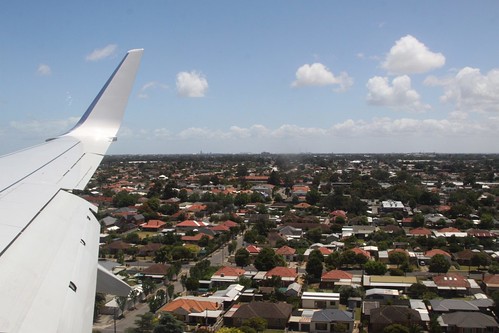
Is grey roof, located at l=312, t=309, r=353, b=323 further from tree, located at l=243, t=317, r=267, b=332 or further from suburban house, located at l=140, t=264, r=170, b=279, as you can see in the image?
suburban house, located at l=140, t=264, r=170, b=279

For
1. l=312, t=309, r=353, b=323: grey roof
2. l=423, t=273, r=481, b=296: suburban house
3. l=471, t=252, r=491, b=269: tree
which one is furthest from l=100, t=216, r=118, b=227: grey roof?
l=471, t=252, r=491, b=269: tree

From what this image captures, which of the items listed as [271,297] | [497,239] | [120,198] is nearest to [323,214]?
[497,239]

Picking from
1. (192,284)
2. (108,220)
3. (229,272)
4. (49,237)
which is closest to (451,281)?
(229,272)

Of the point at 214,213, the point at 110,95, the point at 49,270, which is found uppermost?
the point at 110,95

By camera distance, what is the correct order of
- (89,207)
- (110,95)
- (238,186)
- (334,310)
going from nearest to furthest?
(89,207) → (110,95) → (334,310) → (238,186)

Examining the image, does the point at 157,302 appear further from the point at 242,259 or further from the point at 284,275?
the point at 242,259

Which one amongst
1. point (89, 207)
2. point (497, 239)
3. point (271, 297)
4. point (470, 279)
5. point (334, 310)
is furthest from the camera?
point (497, 239)

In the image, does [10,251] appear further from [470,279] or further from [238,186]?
[238,186]
